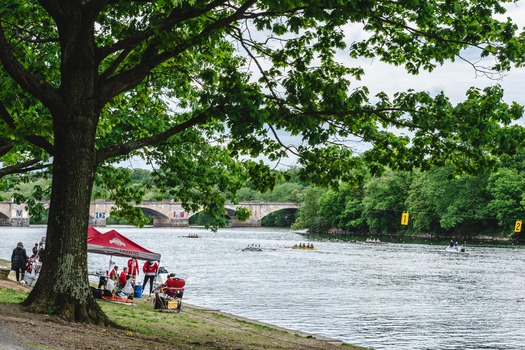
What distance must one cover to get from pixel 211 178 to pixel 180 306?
4.68 metres

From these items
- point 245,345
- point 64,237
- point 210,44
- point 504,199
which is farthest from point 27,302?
point 504,199

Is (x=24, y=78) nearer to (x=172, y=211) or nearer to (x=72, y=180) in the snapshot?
(x=72, y=180)

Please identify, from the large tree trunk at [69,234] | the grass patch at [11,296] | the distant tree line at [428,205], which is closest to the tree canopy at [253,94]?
the large tree trunk at [69,234]

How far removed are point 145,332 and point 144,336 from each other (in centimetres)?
216

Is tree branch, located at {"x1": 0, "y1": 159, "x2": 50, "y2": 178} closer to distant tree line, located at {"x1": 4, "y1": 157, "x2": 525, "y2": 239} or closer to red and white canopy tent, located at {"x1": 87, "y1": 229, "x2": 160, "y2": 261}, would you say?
red and white canopy tent, located at {"x1": 87, "y1": 229, "x2": 160, "y2": 261}

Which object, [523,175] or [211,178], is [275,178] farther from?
[523,175]

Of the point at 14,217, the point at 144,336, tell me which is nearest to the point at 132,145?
the point at 144,336

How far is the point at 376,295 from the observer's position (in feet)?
128

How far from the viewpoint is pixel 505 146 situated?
13555mm

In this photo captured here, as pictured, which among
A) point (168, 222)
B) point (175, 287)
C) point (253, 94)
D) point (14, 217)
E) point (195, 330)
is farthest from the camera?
point (168, 222)

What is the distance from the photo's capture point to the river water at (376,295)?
26141mm

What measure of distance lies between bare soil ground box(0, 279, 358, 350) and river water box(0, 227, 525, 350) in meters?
4.92

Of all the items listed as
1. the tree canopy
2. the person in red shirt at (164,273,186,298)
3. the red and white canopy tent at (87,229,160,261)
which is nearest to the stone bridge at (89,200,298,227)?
the person in red shirt at (164,273,186,298)

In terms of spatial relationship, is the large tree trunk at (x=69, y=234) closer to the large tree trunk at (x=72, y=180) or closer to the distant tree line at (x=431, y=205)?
the large tree trunk at (x=72, y=180)
